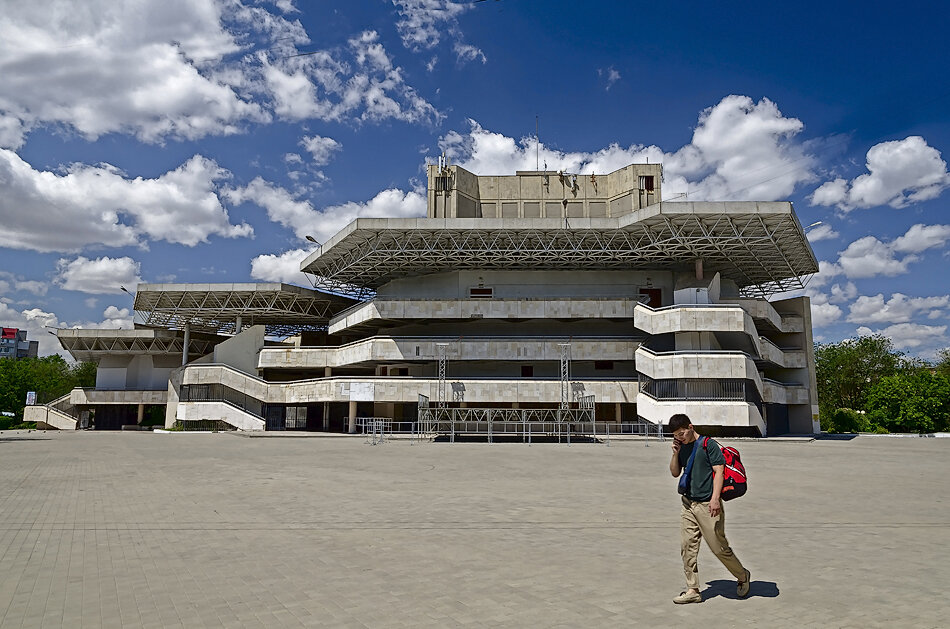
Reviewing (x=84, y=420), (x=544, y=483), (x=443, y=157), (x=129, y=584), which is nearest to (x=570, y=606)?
Answer: (x=129, y=584)

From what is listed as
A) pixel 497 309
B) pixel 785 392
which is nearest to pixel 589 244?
pixel 497 309

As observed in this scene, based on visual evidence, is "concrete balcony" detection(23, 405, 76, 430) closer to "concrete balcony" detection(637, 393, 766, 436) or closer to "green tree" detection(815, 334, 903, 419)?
"concrete balcony" detection(637, 393, 766, 436)

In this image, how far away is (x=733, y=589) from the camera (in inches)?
280

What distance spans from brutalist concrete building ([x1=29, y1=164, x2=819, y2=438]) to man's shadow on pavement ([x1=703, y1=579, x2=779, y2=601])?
33840mm

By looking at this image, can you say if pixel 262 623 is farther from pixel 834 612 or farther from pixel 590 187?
pixel 590 187

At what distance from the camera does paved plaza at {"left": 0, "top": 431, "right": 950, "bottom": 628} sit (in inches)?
247

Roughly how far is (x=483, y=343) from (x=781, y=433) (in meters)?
27.8

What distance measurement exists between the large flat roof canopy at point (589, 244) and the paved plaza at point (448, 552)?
27.0 metres

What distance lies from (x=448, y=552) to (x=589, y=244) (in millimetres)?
40715

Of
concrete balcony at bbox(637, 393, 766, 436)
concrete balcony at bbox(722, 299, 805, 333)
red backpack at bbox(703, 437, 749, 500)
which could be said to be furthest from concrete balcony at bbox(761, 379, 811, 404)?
red backpack at bbox(703, 437, 749, 500)

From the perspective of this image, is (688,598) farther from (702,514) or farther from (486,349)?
(486,349)

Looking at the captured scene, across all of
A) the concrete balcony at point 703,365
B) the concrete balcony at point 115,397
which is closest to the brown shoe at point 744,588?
the concrete balcony at point 703,365

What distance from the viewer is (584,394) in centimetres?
4606

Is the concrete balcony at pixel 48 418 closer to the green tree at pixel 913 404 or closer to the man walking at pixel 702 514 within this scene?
the man walking at pixel 702 514
